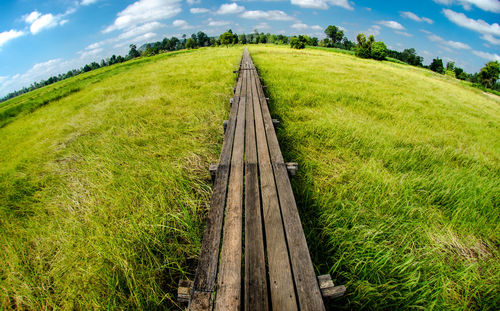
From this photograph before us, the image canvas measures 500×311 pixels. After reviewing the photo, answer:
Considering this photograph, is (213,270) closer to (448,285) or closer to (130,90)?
(448,285)

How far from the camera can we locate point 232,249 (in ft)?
4.59

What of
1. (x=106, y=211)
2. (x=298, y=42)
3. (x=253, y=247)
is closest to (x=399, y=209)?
(x=253, y=247)

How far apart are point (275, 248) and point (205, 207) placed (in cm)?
122

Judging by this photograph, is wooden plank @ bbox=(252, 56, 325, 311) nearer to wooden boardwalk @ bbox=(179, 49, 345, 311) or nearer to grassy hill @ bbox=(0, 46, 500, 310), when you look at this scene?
wooden boardwalk @ bbox=(179, 49, 345, 311)

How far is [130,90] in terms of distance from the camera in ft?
28.5

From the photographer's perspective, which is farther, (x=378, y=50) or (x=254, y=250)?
(x=378, y=50)

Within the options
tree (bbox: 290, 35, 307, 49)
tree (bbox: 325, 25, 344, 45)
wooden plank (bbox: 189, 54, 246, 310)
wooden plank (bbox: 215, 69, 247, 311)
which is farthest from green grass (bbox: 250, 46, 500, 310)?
tree (bbox: 325, 25, 344, 45)

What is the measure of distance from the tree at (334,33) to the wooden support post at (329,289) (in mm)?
103482

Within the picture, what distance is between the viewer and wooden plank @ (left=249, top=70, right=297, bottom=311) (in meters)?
1.15

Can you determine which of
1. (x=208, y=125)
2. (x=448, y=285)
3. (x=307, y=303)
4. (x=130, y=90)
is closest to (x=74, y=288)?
(x=307, y=303)

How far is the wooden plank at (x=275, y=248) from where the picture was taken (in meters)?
1.15

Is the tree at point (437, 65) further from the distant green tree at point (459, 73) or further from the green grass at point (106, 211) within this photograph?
the green grass at point (106, 211)

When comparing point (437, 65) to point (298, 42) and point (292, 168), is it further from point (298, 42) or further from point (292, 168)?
point (292, 168)

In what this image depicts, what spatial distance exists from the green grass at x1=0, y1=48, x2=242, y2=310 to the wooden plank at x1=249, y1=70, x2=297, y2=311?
82cm
